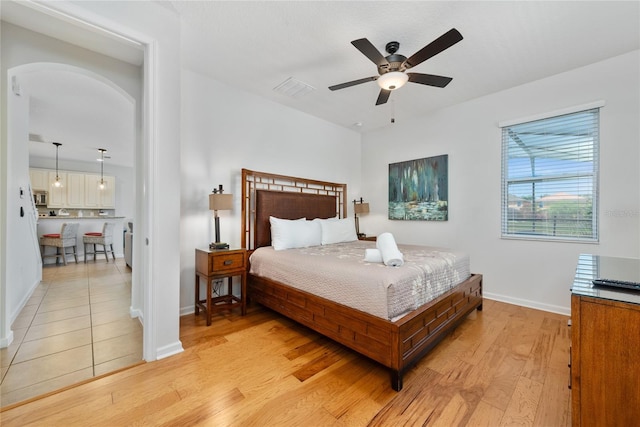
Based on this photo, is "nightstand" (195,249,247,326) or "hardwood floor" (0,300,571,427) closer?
"hardwood floor" (0,300,571,427)

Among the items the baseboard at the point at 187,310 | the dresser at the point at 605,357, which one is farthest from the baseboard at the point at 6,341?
the dresser at the point at 605,357

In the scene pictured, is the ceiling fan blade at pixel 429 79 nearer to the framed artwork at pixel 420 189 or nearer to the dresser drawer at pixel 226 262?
the framed artwork at pixel 420 189

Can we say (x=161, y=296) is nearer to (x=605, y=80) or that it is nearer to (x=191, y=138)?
(x=191, y=138)

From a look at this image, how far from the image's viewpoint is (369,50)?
2051mm

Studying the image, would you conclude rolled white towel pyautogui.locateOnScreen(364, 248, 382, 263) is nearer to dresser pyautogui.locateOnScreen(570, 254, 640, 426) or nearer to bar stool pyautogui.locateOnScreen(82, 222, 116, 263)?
dresser pyautogui.locateOnScreen(570, 254, 640, 426)

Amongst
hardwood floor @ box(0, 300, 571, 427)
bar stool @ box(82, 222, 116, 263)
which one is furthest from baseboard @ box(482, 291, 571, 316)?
bar stool @ box(82, 222, 116, 263)

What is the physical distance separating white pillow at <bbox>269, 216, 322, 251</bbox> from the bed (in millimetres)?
353

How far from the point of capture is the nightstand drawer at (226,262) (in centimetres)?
272

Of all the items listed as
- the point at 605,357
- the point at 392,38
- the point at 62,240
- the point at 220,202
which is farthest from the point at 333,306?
the point at 62,240

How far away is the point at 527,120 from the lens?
3.27 m

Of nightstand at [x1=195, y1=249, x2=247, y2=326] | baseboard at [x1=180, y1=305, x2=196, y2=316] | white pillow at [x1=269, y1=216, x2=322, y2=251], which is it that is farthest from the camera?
white pillow at [x1=269, y1=216, x2=322, y2=251]

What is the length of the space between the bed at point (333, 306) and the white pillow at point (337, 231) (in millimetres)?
505

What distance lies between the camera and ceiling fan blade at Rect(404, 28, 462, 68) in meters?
1.81

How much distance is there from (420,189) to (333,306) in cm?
295
